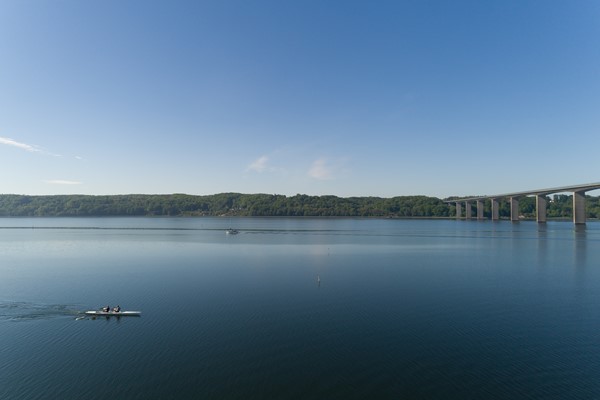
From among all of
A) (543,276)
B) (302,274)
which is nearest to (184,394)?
(302,274)

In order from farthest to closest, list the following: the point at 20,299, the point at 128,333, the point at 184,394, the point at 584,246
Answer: the point at 584,246, the point at 20,299, the point at 128,333, the point at 184,394

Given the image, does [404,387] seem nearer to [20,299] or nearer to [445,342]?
[445,342]

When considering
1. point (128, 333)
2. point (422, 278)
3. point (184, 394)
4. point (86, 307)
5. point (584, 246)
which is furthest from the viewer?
point (584, 246)

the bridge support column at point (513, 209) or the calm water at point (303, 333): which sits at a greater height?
the bridge support column at point (513, 209)

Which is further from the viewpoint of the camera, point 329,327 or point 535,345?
point 329,327

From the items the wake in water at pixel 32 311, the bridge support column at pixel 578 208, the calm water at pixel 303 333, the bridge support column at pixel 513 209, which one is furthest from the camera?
the bridge support column at pixel 513 209

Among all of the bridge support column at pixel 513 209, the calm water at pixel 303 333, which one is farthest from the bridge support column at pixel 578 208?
the calm water at pixel 303 333

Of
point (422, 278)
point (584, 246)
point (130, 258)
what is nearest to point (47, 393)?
point (422, 278)

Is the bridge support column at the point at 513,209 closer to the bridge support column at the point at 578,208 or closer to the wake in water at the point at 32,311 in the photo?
the bridge support column at the point at 578,208
